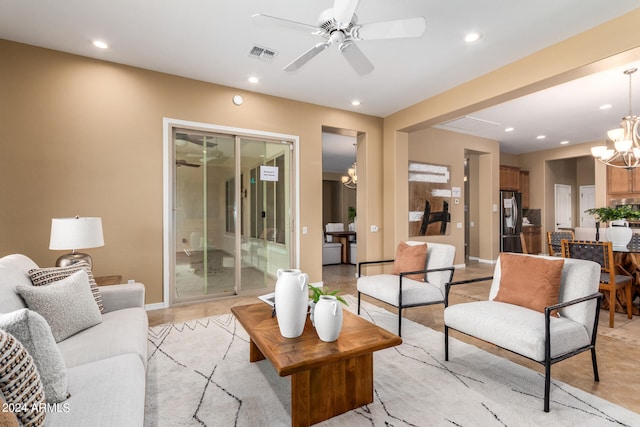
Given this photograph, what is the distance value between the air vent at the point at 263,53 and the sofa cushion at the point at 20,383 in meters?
3.20

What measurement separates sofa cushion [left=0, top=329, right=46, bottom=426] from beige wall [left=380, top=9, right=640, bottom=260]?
4.46 metres

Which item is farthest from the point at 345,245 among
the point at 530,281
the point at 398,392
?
the point at 398,392

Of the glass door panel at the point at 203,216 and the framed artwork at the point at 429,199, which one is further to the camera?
the framed artwork at the point at 429,199

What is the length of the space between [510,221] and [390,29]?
7055 mm

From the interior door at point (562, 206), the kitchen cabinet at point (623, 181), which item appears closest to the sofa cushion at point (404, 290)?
the kitchen cabinet at point (623, 181)

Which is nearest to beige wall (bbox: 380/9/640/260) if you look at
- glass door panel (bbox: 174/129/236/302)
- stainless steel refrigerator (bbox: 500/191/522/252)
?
stainless steel refrigerator (bbox: 500/191/522/252)

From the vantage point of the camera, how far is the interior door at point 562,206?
8.82 m

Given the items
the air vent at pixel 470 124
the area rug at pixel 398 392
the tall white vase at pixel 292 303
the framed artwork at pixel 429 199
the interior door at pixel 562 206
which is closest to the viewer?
the area rug at pixel 398 392

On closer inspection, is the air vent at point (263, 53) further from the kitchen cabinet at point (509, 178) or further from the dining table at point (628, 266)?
the kitchen cabinet at point (509, 178)

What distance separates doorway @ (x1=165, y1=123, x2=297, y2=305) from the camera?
13.5 feet

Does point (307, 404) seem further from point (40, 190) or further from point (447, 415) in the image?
point (40, 190)

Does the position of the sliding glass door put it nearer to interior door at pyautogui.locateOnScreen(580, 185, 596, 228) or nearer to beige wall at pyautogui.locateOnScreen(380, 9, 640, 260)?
beige wall at pyautogui.locateOnScreen(380, 9, 640, 260)

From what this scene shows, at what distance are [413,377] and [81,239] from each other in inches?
118

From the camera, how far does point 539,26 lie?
115 inches
